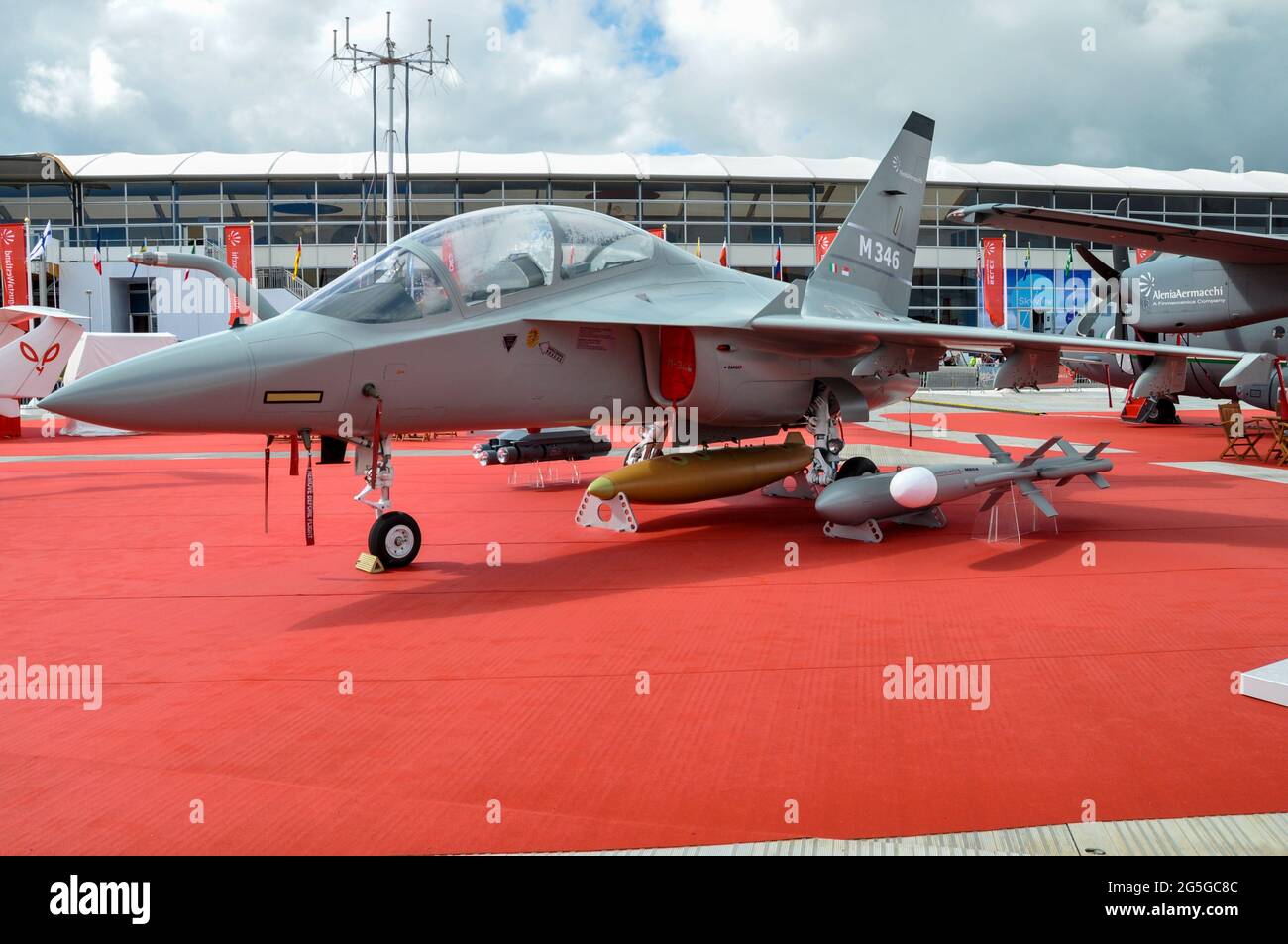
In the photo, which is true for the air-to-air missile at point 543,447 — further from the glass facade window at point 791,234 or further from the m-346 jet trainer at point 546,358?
the glass facade window at point 791,234

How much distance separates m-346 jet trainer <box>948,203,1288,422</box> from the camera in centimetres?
1407

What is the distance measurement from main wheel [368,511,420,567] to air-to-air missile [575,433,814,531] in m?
1.84

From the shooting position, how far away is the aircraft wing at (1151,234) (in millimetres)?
13625

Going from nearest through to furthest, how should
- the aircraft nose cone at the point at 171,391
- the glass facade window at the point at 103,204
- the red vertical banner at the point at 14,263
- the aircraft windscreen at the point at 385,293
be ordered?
1. the aircraft nose cone at the point at 171,391
2. the aircraft windscreen at the point at 385,293
3. the red vertical banner at the point at 14,263
4. the glass facade window at the point at 103,204

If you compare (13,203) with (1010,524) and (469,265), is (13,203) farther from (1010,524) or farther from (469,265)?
(1010,524)

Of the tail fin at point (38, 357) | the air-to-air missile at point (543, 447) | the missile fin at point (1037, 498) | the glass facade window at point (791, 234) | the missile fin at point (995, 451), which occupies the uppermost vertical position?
the glass facade window at point (791, 234)

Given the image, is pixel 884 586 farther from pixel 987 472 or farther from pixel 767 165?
pixel 767 165

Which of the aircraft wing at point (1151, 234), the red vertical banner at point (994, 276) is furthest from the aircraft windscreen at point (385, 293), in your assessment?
the red vertical banner at point (994, 276)

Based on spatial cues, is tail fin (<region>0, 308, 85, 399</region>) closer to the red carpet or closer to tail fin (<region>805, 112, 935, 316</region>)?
the red carpet

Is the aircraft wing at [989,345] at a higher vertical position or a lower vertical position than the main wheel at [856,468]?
higher

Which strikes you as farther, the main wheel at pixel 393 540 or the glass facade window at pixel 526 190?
the glass facade window at pixel 526 190

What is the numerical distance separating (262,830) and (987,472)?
7.81 metres

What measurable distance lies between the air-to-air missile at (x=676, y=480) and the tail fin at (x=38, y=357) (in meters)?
17.2
